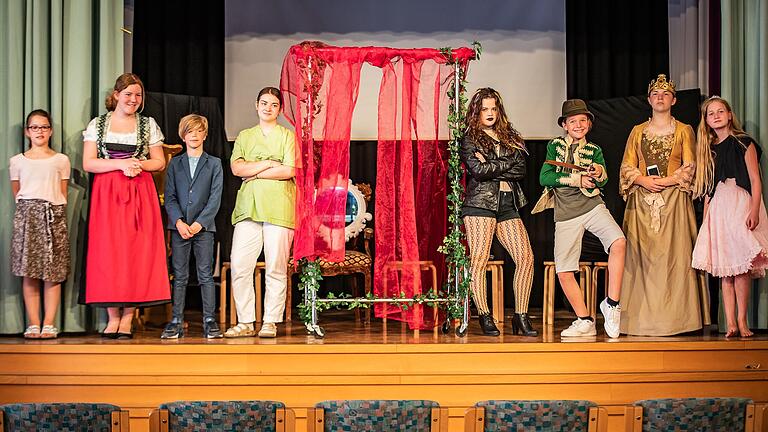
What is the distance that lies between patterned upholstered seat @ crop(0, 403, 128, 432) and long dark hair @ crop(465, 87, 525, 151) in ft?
10.7

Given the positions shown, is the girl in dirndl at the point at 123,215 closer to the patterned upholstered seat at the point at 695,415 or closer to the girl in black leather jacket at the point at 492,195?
the girl in black leather jacket at the point at 492,195

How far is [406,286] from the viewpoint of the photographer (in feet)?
20.1

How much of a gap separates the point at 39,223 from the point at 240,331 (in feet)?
4.92

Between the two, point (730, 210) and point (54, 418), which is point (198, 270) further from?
point (730, 210)

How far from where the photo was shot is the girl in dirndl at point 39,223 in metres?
5.96

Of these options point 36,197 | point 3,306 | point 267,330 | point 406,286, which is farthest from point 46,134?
point 406,286

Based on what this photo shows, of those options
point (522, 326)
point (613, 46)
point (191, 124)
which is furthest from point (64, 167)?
point (613, 46)

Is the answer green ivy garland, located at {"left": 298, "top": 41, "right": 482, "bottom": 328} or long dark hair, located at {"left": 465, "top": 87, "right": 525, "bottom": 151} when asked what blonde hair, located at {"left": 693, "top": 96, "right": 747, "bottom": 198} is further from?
green ivy garland, located at {"left": 298, "top": 41, "right": 482, "bottom": 328}

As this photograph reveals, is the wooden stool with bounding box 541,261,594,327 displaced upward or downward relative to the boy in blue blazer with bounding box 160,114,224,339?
Result: downward

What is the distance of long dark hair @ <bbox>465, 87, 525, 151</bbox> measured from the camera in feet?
19.7

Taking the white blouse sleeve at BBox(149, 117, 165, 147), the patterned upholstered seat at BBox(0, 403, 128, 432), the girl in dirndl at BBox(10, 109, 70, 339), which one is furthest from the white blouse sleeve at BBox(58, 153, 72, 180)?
the patterned upholstered seat at BBox(0, 403, 128, 432)

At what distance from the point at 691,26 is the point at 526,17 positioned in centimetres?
144

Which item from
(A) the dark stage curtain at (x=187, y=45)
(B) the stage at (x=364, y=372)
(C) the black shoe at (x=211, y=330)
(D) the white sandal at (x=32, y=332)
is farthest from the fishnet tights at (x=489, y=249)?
(A) the dark stage curtain at (x=187, y=45)

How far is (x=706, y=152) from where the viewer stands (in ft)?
20.0
